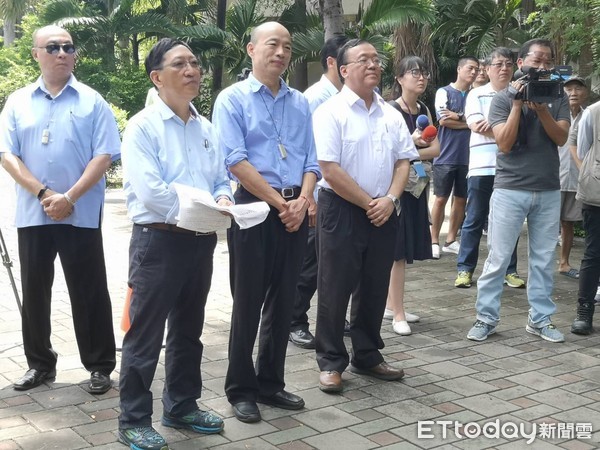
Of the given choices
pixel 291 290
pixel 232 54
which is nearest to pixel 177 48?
pixel 291 290

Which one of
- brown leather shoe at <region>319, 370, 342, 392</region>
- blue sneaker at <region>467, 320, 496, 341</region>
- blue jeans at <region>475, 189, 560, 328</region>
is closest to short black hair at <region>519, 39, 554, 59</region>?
blue jeans at <region>475, 189, 560, 328</region>

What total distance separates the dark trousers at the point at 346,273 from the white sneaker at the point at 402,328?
1050 millimetres

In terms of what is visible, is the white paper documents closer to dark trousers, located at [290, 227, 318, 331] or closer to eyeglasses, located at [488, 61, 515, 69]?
dark trousers, located at [290, 227, 318, 331]

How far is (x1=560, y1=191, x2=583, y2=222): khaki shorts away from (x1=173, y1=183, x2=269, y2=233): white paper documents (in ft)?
16.8

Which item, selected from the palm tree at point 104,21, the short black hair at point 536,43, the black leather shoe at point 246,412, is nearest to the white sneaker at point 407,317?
the short black hair at point 536,43

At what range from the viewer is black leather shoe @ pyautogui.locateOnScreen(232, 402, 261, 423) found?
15.4 ft

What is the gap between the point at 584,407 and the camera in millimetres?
4957

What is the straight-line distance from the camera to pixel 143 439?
4227 millimetres

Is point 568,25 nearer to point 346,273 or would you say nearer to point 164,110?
point 346,273

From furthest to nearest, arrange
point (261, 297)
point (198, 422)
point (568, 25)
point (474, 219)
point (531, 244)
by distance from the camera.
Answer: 1. point (568, 25)
2. point (474, 219)
3. point (531, 244)
4. point (261, 297)
5. point (198, 422)

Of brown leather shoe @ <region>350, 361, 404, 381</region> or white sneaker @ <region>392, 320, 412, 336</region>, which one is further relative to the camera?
white sneaker @ <region>392, 320, 412, 336</region>

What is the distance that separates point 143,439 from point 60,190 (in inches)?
66.9

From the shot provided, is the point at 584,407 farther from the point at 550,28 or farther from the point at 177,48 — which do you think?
the point at 550,28

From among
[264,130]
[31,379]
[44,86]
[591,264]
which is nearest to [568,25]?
[591,264]
